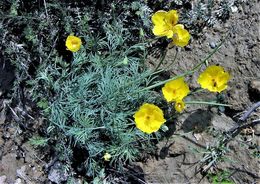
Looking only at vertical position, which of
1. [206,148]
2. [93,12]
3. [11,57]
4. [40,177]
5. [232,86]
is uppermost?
[93,12]

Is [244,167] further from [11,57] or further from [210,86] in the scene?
[11,57]

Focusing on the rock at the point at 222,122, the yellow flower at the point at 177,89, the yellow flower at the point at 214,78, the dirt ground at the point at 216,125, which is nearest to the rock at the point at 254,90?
the dirt ground at the point at 216,125

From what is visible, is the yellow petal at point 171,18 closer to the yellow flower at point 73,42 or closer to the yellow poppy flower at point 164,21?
the yellow poppy flower at point 164,21

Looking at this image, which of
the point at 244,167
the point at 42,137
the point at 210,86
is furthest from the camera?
the point at 42,137

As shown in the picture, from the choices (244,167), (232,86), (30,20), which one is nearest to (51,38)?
(30,20)

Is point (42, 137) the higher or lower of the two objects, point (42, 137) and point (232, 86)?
the lower

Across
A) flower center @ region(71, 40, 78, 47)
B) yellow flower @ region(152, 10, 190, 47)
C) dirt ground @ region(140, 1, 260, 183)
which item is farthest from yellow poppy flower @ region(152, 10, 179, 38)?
flower center @ region(71, 40, 78, 47)

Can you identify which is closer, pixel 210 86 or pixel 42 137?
pixel 210 86

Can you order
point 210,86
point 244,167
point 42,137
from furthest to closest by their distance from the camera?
1. point 42,137
2. point 244,167
3. point 210,86
